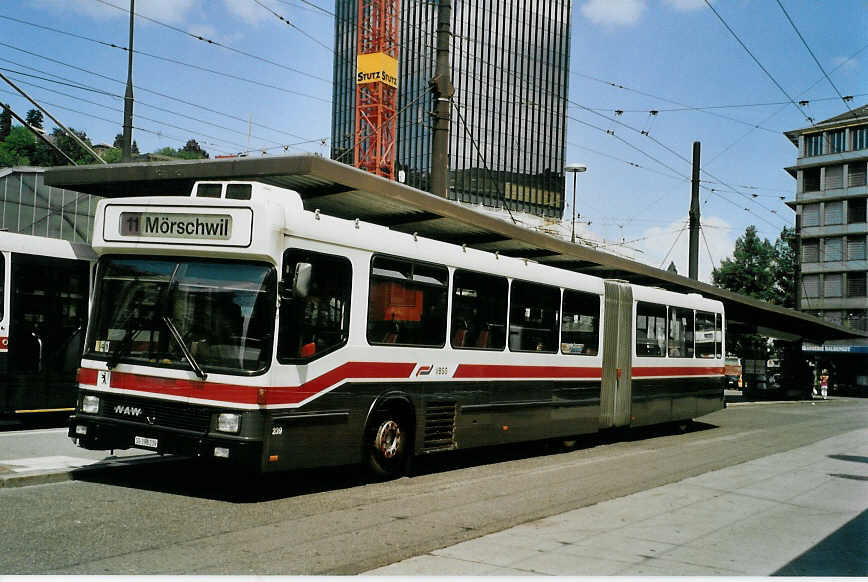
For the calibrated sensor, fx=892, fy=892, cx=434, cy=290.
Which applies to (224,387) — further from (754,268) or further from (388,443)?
(754,268)

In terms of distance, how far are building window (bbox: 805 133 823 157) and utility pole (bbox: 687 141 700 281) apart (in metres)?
54.0

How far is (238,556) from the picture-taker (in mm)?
6621

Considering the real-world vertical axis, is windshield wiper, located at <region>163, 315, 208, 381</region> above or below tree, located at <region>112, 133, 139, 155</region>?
below

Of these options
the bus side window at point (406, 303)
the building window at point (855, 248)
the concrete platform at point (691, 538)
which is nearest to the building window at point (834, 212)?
the building window at point (855, 248)

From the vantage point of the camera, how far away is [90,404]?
30.8ft

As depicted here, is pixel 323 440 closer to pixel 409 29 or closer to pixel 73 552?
pixel 73 552

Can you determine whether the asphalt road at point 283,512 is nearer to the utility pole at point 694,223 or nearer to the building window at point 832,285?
the utility pole at point 694,223

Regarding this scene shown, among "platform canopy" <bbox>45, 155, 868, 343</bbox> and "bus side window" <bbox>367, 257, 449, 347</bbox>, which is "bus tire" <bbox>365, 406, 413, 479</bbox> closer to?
"bus side window" <bbox>367, 257, 449, 347</bbox>

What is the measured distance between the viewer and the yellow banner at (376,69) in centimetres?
7556

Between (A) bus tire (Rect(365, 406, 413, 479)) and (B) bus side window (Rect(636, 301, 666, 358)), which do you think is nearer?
(A) bus tire (Rect(365, 406, 413, 479))

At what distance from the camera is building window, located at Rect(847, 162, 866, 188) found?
7669cm

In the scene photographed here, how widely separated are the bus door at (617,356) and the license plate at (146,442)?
9526mm

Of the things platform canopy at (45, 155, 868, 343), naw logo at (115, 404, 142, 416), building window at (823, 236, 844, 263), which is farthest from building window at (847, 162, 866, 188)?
naw logo at (115, 404, 142, 416)

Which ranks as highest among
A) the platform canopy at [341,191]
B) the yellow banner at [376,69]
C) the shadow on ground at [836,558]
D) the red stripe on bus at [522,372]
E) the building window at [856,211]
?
the yellow banner at [376,69]
